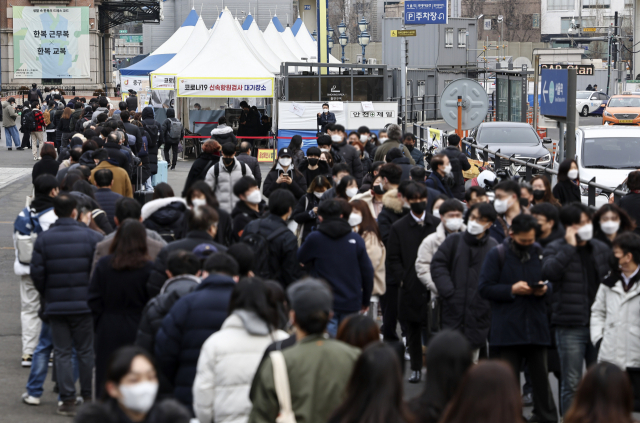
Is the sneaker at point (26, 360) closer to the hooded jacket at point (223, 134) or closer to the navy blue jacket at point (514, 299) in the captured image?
the navy blue jacket at point (514, 299)

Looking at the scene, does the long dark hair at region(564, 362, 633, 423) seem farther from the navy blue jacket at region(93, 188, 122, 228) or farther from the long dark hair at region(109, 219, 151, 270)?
the navy blue jacket at region(93, 188, 122, 228)

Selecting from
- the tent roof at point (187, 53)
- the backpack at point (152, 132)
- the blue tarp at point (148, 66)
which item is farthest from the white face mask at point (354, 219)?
the blue tarp at point (148, 66)

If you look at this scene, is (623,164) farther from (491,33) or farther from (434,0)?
(491,33)

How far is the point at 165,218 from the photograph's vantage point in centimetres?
798

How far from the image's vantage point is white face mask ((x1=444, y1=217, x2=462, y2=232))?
723 cm

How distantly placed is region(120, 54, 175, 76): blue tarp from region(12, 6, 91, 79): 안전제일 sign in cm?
1996

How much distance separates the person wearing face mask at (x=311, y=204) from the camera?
9.29 metres

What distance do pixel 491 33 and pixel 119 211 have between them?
125401 mm

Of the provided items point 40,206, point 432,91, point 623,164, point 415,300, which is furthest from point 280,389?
point 432,91

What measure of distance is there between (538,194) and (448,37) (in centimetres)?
5031

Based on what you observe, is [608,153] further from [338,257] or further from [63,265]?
[63,265]

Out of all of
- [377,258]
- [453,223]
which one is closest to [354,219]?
[377,258]

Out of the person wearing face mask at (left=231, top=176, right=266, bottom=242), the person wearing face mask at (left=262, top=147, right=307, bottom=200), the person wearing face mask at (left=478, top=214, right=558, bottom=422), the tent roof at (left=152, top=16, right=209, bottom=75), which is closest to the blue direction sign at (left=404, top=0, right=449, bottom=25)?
the tent roof at (left=152, top=16, right=209, bottom=75)

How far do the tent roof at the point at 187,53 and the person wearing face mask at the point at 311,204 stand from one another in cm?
1791
